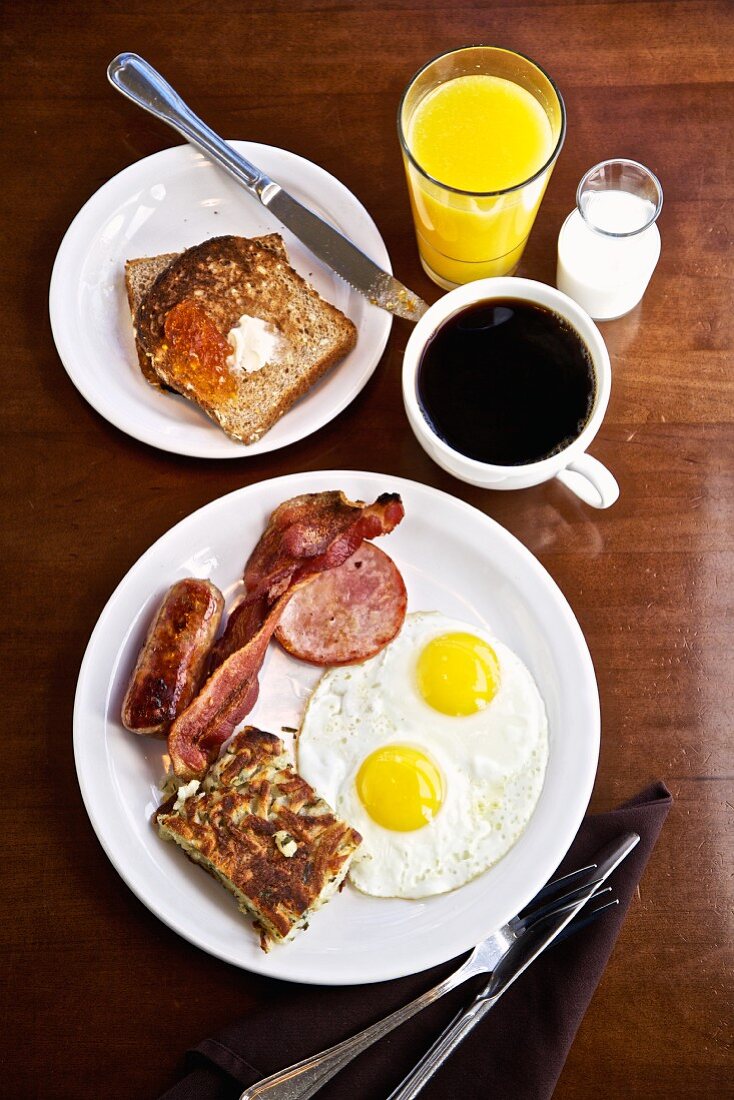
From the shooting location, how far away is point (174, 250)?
239cm

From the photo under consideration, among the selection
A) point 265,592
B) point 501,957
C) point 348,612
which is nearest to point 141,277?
point 265,592

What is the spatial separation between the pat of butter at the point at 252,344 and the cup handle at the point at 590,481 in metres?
0.70

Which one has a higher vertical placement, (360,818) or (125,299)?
(125,299)

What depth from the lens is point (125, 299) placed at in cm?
234

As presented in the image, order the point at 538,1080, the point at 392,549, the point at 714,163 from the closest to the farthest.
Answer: the point at 538,1080 < the point at 392,549 < the point at 714,163

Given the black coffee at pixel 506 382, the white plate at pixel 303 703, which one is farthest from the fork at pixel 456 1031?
the black coffee at pixel 506 382

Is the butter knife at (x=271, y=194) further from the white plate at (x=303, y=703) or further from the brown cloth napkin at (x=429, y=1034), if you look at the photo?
the brown cloth napkin at (x=429, y=1034)

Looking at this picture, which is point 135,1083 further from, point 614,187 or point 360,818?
point 614,187

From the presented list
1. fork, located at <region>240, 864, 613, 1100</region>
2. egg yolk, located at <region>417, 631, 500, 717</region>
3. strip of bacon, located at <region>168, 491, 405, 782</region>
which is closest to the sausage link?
strip of bacon, located at <region>168, 491, 405, 782</region>

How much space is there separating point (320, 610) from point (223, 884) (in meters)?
0.61

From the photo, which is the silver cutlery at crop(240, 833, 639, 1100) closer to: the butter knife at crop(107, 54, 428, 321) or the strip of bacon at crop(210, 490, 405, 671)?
the strip of bacon at crop(210, 490, 405, 671)

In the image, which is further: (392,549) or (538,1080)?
(392,549)

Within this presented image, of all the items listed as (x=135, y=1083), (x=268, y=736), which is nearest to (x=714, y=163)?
(x=268, y=736)

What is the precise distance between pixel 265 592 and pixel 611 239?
107 cm
